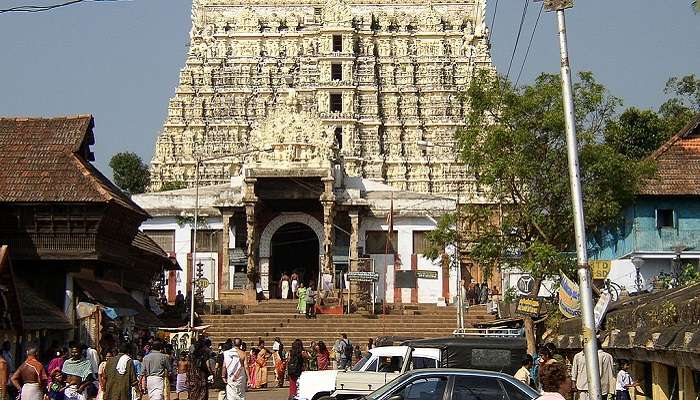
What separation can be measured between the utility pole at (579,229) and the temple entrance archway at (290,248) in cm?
3541

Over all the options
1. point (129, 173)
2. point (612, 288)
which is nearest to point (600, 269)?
point (612, 288)

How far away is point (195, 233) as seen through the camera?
1946 inches

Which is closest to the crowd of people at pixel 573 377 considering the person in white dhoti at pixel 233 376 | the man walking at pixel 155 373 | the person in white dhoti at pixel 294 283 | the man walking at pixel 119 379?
the person in white dhoti at pixel 233 376

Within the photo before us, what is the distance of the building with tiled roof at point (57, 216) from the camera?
3250 centimetres

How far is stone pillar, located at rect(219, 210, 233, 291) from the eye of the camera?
51969 mm

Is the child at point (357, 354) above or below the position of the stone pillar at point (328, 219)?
below

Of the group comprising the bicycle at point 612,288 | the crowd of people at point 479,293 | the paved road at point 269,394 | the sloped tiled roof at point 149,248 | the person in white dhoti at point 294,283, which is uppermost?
the sloped tiled roof at point 149,248

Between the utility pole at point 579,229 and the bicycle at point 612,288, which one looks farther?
the bicycle at point 612,288

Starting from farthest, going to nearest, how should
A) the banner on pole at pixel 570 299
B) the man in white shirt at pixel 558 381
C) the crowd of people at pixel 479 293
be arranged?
the crowd of people at pixel 479 293
the banner on pole at pixel 570 299
the man in white shirt at pixel 558 381

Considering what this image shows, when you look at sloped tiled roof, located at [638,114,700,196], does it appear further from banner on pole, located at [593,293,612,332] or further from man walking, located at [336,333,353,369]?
banner on pole, located at [593,293,612,332]

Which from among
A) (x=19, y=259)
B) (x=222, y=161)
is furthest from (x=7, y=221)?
(x=222, y=161)

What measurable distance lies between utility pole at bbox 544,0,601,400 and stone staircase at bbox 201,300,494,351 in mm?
25793

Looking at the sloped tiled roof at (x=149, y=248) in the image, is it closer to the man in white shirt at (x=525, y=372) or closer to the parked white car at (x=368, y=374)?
the parked white car at (x=368, y=374)

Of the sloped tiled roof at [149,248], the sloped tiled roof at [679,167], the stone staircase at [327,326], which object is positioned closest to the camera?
the sloped tiled roof at [679,167]
